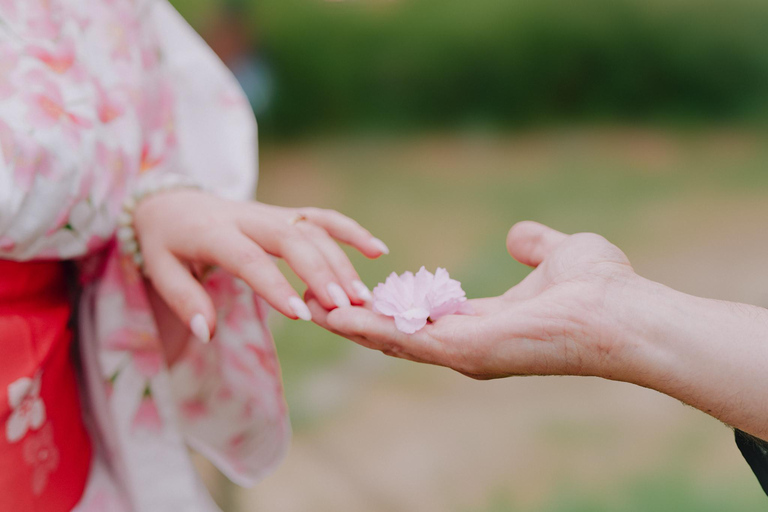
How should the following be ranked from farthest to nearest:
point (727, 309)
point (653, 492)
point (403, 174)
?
point (403, 174), point (653, 492), point (727, 309)

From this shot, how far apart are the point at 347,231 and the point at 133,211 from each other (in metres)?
0.18

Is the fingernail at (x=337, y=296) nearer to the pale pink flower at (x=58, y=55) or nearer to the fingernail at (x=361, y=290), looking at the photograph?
the fingernail at (x=361, y=290)

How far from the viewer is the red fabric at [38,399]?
15.5 inches

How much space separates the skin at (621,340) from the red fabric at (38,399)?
22 centimetres

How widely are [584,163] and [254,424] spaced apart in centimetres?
117

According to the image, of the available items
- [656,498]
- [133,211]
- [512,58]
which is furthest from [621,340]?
[512,58]

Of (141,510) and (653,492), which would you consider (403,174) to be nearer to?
(653,492)

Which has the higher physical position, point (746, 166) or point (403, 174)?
point (746, 166)

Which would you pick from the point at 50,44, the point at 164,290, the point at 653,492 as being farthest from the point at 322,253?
the point at 653,492

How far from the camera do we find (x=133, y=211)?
47 centimetres

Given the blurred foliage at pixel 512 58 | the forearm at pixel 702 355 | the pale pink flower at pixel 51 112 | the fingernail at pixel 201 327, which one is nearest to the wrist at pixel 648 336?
the forearm at pixel 702 355

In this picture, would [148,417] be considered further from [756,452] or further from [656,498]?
[656,498]

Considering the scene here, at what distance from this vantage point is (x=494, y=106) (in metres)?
1.44

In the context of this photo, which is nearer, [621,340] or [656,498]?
[621,340]
